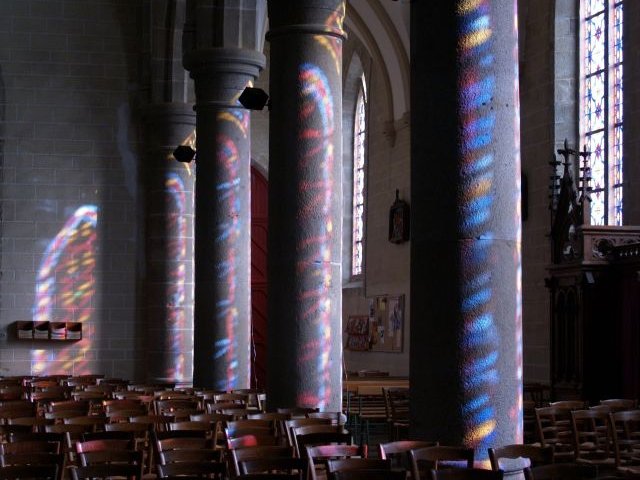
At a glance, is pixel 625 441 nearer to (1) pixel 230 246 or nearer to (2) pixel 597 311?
(2) pixel 597 311

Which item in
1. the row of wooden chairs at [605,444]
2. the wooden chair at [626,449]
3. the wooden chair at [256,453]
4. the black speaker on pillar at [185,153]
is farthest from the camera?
the black speaker on pillar at [185,153]

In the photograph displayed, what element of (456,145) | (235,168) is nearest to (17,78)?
(235,168)

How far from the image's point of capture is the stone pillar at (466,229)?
574 centimetres

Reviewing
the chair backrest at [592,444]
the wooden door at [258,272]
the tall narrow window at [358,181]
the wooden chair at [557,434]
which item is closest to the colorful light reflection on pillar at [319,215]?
the wooden chair at [557,434]

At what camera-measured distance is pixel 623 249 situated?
13.1 m

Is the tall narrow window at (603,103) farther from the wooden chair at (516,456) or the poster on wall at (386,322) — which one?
the wooden chair at (516,456)

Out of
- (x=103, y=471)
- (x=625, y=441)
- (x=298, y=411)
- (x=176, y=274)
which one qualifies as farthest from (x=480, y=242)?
(x=176, y=274)

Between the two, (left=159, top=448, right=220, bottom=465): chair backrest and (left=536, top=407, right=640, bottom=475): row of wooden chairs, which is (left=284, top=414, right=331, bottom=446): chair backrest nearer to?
(left=159, top=448, right=220, bottom=465): chair backrest

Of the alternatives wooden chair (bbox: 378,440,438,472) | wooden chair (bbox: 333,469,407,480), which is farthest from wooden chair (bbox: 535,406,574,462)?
wooden chair (bbox: 333,469,407,480)

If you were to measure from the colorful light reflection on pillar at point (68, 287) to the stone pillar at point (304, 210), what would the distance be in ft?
35.1

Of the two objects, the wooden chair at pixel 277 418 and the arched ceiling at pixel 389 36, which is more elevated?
the arched ceiling at pixel 389 36

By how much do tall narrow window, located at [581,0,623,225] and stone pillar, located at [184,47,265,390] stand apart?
16.4ft

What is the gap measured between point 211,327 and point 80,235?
7.31 meters

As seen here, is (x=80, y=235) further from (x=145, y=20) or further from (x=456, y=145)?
(x=456, y=145)
